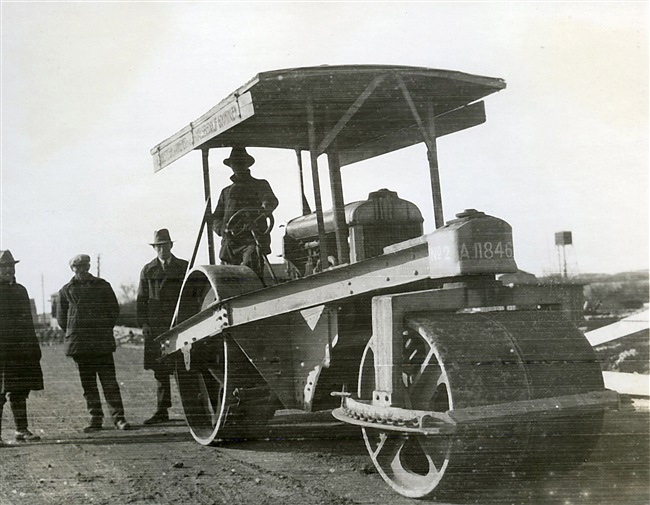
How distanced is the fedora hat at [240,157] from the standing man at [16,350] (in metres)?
2.09

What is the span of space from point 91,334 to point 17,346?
2.11 feet

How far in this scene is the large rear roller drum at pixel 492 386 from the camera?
3.63m

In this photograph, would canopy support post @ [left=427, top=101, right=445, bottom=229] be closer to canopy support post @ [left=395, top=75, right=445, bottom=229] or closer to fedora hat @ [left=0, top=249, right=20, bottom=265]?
canopy support post @ [left=395, top=75, right=445, bottom=229]

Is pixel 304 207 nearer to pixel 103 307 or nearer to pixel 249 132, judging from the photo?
pixel 249 132

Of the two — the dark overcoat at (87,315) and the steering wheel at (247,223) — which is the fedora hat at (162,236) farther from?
the steering wheel at (247,223)

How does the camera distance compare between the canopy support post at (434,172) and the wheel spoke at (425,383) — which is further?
the canopy support post at (434,172)

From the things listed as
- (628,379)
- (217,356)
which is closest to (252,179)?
(217,356)

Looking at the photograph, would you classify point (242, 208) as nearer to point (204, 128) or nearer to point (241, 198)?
point (241, 198)

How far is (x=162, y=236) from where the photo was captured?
7.62 m

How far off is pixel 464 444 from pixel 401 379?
1.67 ft

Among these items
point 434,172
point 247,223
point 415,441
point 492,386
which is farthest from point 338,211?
point 492,386

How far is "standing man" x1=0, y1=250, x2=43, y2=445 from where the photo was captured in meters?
6.45

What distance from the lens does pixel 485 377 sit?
3.67 m

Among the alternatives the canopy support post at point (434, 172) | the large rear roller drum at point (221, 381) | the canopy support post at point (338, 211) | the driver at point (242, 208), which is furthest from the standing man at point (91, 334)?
the canopy support post at point (434, 172)
